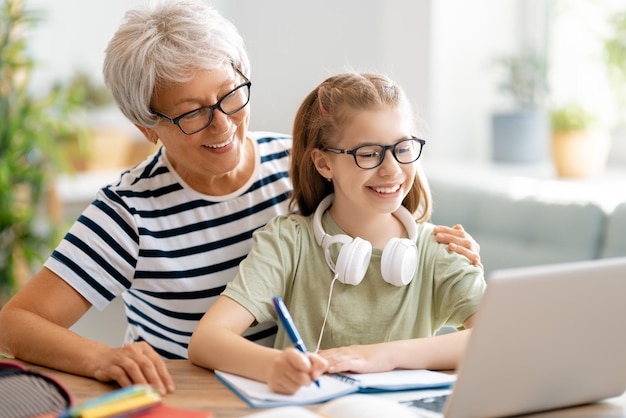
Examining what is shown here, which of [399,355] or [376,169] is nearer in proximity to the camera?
[399,355]

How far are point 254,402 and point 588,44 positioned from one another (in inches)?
105

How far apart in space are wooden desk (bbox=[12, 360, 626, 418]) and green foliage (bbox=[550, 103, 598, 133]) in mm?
1969

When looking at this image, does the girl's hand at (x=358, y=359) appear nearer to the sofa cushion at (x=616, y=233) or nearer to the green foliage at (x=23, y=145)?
the sofa cushion at (x=616, y=233)

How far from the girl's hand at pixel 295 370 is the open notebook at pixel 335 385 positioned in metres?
0.02

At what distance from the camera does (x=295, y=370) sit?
1149 mm

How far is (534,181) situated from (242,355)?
1.64 metres

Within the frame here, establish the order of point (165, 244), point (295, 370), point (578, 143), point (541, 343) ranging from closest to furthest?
point (541, 343) < point (295, 370) < point (165, 244) < point (578, 143)

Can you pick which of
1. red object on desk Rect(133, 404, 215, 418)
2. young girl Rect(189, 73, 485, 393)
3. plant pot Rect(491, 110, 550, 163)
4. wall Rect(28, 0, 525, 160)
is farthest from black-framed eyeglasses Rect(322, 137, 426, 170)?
plant pot Rect(491, 110, 550, 163)

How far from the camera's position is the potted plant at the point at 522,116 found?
3.37m

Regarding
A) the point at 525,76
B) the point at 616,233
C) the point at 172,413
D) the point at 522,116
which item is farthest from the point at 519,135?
the point at 172,413

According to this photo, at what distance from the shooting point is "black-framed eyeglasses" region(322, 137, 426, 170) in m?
1.42

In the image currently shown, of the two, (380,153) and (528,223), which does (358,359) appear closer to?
(380,153)

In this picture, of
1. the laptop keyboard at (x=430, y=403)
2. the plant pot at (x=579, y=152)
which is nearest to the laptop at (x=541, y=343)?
the laptop keyboard at (x=430, y=403)

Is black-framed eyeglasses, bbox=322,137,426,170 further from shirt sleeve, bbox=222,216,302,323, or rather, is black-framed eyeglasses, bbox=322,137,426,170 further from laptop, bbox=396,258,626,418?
laptop, bbox=396,258,626,418
